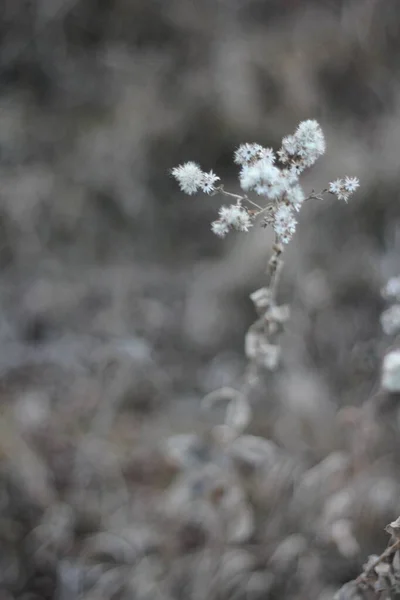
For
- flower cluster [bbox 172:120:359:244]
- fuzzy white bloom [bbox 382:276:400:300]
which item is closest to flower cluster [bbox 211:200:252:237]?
flower cluster [bbox 172:120:359:244]

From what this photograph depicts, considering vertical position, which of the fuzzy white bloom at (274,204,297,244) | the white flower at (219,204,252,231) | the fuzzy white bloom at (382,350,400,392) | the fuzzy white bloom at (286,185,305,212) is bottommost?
Answer: the fuzzy white bloom at (382,350,400,392)

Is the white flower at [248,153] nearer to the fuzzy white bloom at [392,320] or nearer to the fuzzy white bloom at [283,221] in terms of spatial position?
the fuzzy white bloom at [283,221]

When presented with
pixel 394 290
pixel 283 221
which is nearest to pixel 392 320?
pixel 394 290

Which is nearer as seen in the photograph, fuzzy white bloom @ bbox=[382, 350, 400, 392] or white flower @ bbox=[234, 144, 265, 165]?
white flower @ bbox=[234, 144, 265, 165]

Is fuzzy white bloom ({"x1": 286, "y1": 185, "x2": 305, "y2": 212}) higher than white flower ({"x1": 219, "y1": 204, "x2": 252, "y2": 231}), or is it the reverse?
white flower ({"x1": 219, "y1": 204, "x2": 252, "y2": 231})

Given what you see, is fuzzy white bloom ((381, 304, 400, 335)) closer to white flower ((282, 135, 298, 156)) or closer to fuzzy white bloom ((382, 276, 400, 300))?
fuzzy white bloom ((382, 276, 400, 300))

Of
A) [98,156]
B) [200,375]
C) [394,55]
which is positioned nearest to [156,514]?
[200,375]

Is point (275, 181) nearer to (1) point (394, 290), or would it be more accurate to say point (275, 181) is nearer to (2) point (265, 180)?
(2) point (265, 180)

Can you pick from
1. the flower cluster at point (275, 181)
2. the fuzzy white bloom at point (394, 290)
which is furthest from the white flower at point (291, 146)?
the fuzzy white bloom at point (394, 290)
